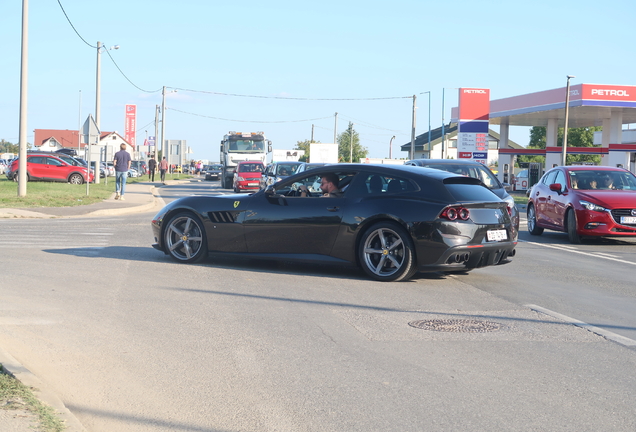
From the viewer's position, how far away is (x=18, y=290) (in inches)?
319

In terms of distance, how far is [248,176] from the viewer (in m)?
38.0

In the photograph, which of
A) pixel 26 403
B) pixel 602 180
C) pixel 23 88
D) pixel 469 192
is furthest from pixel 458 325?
pixel 23 88

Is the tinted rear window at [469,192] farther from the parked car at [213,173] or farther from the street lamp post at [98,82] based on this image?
the parked car at [213,173]

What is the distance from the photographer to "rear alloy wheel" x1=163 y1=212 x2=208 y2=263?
10.2 metres

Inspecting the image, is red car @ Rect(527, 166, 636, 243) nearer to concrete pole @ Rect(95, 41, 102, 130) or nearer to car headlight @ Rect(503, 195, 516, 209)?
car headlight @ Rect(503, 195, 516, 209)

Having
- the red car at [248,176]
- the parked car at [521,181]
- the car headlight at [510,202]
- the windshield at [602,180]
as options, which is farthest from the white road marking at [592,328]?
the parked car at [521,181]

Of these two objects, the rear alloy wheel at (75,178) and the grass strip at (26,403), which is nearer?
the grass strip at (26,403)

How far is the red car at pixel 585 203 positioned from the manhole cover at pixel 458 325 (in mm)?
8350

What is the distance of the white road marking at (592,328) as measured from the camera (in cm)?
612

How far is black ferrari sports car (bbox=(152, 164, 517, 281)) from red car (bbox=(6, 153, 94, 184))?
32.3 metres

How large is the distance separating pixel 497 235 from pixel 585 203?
20.1 ft

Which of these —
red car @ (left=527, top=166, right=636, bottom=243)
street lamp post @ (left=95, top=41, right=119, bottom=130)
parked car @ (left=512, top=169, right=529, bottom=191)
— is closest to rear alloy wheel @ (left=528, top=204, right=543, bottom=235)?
red car @ (left=527, top=166, right=636, bottom=243)

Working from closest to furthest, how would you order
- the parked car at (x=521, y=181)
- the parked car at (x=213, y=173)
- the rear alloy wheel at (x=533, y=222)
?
the rear alloy wheel at (x=533, y=222) → the parked car at (x=521, y=181) → the parked car at (x=213, y=173)

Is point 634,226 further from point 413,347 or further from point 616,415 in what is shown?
point 616,415
